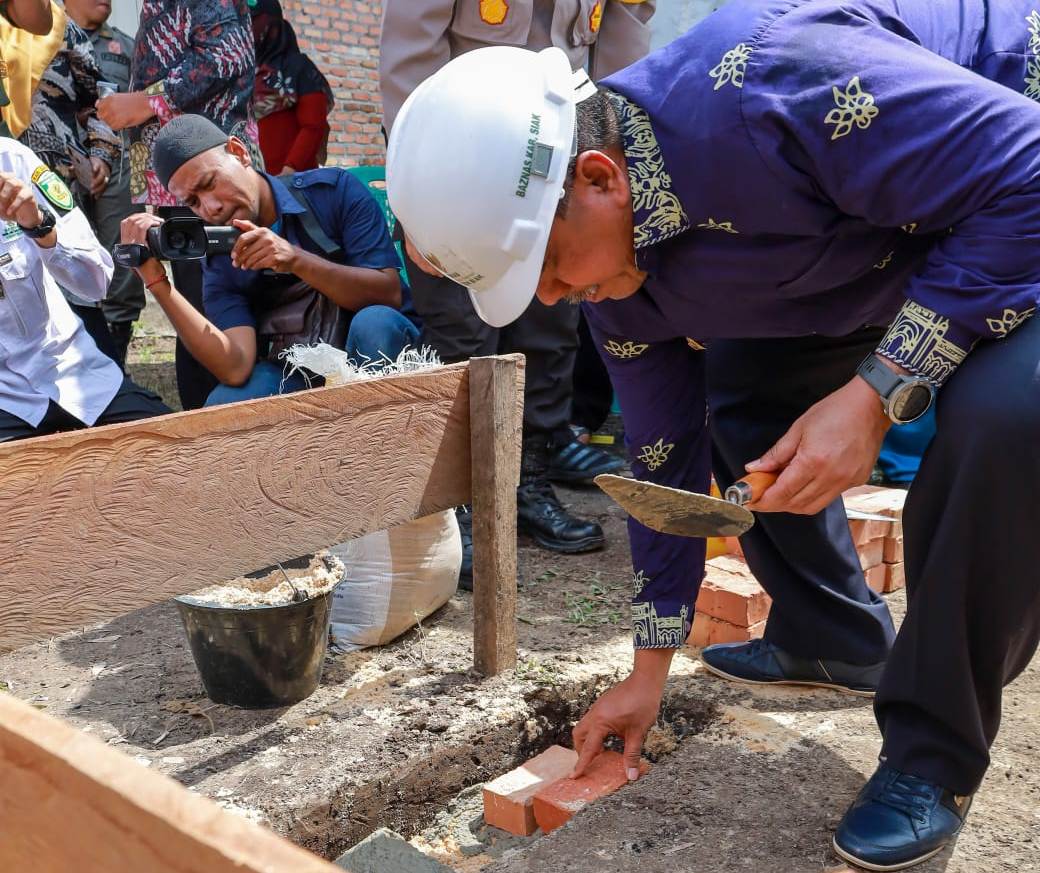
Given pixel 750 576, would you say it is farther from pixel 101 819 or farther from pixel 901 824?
pixel 101 819

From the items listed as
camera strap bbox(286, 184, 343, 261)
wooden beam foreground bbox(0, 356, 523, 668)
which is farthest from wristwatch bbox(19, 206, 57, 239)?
wooden beam foreground bbox(0, 356, 523, 668)

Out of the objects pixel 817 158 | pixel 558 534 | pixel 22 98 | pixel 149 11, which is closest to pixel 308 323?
pixel 558 534

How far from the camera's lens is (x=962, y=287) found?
1.58m

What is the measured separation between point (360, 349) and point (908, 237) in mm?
1961

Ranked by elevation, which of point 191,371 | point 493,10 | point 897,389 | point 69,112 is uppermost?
point 493,10

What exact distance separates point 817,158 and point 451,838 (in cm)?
168

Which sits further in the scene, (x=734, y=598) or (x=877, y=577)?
(x=877, y=577)

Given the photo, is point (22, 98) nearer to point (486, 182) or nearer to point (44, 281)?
point (44, 281)

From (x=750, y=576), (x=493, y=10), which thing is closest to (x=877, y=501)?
(x=750, y=576)

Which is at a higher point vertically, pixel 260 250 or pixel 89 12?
pixel 89 12

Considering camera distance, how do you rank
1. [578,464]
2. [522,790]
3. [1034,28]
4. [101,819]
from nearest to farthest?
[101,819] → [1034,28] → [522,790] → [578,464]

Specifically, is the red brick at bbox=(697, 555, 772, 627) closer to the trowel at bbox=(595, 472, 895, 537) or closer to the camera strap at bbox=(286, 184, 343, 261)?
the trowel at bbox=(595, 472, 895, 537)

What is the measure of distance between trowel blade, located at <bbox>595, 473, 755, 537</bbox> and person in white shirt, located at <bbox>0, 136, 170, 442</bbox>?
2156 mm

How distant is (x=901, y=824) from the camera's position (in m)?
1.79
